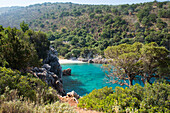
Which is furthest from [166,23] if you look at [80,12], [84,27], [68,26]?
[80,12]

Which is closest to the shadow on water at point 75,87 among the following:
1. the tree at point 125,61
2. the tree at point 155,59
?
the tree at point 125,61

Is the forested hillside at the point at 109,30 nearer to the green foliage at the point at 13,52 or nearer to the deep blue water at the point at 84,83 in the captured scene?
the deep blue water at the point at 84,83

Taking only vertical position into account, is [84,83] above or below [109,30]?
below

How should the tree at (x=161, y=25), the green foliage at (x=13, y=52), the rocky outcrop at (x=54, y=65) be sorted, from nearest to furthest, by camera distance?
the green foliage at (x=13, y=52) → the rocky outcrop at (x=54, y=65) → the tree at (x=161, y=25)

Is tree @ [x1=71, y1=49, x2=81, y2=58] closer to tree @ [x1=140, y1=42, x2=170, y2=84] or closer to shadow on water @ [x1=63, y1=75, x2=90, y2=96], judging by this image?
shadow on water @ [x1=63, y1=75, x2=90, y2=96]

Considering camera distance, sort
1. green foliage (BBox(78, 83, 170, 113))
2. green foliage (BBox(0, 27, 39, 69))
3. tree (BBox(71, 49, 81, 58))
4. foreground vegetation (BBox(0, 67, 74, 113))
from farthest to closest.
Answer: tree (BBox(71, 49, 81, 58)) → green foliage (BBox(0, 27, 39, 69)) → green foliage (BBox(78, 83, 170, 113)) → foreground vegetation (BBox(0, 67, 74, 113))

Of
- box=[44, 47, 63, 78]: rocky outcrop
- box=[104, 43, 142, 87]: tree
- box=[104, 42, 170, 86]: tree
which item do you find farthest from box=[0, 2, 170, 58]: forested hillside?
box=[104, 42, 170, 86]: tree

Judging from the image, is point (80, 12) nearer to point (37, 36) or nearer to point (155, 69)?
point (37, 36)

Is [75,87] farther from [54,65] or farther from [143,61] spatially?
[143,61]

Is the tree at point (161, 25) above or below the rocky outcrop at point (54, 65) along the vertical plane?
above

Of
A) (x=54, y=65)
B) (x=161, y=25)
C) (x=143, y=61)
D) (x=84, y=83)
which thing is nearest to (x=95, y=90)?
(x=143, y=61)

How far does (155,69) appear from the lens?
1422cm

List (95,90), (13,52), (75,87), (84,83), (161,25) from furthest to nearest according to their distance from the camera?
(161,25), (84,83), (75,87), (13,52), (95,90)

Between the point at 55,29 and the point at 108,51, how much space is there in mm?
100258
